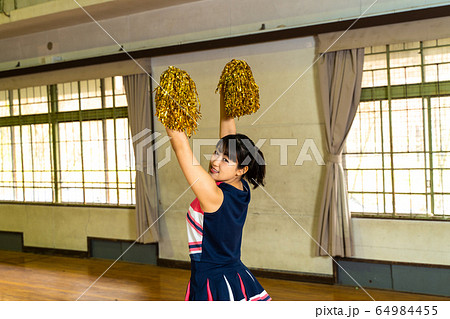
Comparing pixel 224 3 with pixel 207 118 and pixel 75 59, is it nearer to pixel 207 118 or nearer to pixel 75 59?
pixel 207 118

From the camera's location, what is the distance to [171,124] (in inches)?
59.2

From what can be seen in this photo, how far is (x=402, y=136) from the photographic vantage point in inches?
180

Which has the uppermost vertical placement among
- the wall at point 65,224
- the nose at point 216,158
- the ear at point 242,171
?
the nose at point 216,158

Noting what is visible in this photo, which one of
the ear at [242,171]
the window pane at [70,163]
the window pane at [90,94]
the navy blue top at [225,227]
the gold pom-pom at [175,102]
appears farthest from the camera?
the window pane at [70,163]

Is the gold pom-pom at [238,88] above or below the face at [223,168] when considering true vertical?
above

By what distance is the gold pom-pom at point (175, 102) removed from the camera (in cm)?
150

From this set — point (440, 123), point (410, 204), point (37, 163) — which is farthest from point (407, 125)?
point (37, 163)

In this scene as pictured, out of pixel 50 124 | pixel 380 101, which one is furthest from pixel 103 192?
pixel 380 101

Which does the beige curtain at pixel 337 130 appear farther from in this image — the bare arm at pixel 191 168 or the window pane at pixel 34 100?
the window pane at pixel 34 100

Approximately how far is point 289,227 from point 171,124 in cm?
380

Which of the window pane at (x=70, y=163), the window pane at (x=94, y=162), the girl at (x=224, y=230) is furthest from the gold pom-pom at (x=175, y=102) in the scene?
the window pane at (x=70, y=163)

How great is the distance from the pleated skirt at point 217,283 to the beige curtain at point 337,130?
3.07 metres

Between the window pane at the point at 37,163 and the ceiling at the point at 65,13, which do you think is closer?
the ceiling at the point at 65,13

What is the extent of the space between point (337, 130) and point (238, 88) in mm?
3059
